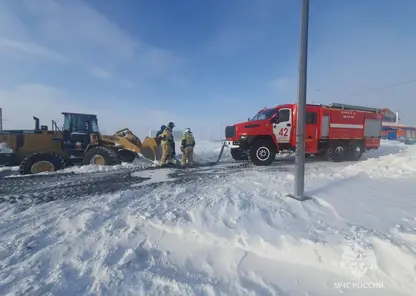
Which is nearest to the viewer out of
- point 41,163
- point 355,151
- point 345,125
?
point 41,163

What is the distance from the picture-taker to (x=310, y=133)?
9727 millimetres

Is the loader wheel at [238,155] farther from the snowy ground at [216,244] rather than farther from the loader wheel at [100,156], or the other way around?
the snowy ground at [216,244]

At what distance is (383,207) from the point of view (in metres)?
3.71

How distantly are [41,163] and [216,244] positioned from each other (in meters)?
8.75

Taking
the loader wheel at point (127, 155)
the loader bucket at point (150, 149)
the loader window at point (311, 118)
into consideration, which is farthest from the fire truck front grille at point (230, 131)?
the loader wheel at point (127, 155)

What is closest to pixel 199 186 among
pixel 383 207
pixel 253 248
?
pixel 253 248

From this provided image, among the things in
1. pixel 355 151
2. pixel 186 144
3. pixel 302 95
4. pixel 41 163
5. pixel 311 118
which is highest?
pixel 311 118

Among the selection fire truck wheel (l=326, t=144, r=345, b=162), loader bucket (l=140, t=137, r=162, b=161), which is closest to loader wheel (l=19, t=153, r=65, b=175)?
loader bucket (l=140, t=137, r=162, b=161)

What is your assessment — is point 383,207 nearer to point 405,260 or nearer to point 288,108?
point 405,260

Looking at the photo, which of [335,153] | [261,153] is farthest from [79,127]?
[335,153]

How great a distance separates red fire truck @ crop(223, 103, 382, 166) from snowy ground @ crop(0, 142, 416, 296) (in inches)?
188

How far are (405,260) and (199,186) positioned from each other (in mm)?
4101

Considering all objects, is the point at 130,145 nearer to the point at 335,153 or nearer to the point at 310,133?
the point at 310,133

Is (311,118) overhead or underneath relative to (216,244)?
overhead
